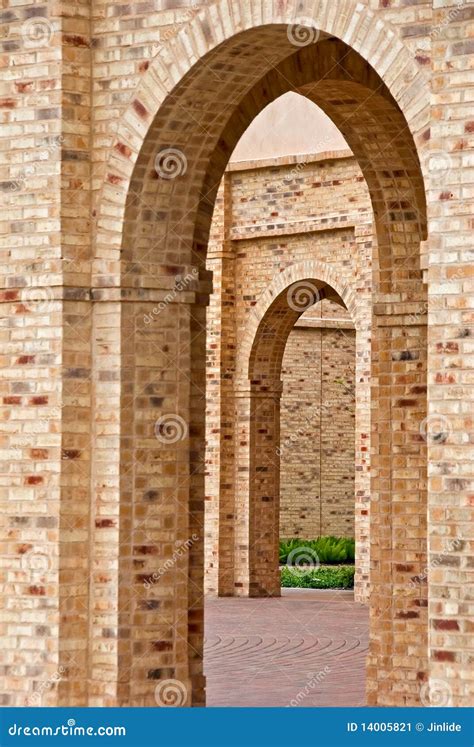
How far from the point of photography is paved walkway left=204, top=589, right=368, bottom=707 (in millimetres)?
13438

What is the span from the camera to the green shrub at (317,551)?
27938 mm

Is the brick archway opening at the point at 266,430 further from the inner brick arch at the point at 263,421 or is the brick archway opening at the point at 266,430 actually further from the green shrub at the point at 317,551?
the green shrub at the point at 317,551

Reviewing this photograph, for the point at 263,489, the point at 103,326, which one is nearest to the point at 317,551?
the point at 263,489

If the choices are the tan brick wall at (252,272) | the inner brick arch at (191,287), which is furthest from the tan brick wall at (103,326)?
the tan brick wall at (252,272)

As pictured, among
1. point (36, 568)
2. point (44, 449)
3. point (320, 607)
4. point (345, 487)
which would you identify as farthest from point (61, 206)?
point (345, 487)

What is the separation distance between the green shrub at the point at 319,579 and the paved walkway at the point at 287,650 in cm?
122

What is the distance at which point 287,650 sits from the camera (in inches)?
661

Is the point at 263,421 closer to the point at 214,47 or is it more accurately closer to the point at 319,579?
the point at 319,579

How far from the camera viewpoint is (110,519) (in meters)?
10.9

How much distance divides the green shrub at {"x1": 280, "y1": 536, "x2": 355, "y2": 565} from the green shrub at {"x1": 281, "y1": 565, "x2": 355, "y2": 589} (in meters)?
1.32

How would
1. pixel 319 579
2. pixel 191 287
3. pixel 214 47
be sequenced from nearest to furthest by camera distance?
pixel 214 47, pixel 191 287, pixel 319 579

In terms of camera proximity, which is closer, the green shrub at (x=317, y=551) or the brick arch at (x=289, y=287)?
the brick arch at (x=289, y=287)

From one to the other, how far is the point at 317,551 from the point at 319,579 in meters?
2.90

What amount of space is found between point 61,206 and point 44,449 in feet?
5.22
